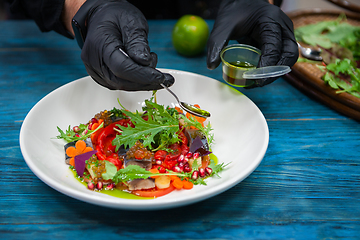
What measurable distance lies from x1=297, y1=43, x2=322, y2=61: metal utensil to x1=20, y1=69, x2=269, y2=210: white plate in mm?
1129

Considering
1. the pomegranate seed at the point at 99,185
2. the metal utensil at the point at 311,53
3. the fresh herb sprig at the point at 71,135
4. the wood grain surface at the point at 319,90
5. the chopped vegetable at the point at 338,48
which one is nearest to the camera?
the pomegranate seed at the point at 99,185

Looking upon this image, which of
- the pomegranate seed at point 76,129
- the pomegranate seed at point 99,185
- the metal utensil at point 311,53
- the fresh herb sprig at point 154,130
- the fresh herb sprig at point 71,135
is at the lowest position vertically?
the pomegranate seed at point 76,129

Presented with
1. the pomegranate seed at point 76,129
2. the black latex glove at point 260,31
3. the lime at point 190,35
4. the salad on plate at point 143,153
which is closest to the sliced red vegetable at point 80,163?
the salad on plate at point 143,153

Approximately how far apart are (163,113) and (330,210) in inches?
45.3

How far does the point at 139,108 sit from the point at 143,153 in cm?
75

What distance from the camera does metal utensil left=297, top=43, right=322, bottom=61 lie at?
2.65 meters

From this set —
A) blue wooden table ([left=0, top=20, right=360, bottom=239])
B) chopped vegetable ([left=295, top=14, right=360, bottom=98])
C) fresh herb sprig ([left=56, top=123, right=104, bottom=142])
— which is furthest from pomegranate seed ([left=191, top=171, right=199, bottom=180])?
chopped vegetable ([left=295, top=14, right=360, bottom=98])

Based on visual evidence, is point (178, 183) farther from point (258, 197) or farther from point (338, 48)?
point (338, 48)

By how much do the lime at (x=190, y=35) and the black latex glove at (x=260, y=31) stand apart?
1.64 feet

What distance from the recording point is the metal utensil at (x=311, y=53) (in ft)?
8.68

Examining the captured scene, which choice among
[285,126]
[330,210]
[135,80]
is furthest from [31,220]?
[285,126]

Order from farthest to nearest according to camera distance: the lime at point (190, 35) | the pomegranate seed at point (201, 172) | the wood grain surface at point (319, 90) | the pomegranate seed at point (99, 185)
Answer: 1. the lime at point (190, 35)
2. the wood grain surface at point (319, 90)
3. the pomegranate seed at point (201, 172)
4. the pomegranate seed at point (99, 185)

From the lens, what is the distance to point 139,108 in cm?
222

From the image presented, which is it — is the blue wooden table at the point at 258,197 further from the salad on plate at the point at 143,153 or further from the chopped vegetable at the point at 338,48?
the chopped vegetable at the point at 338,48
